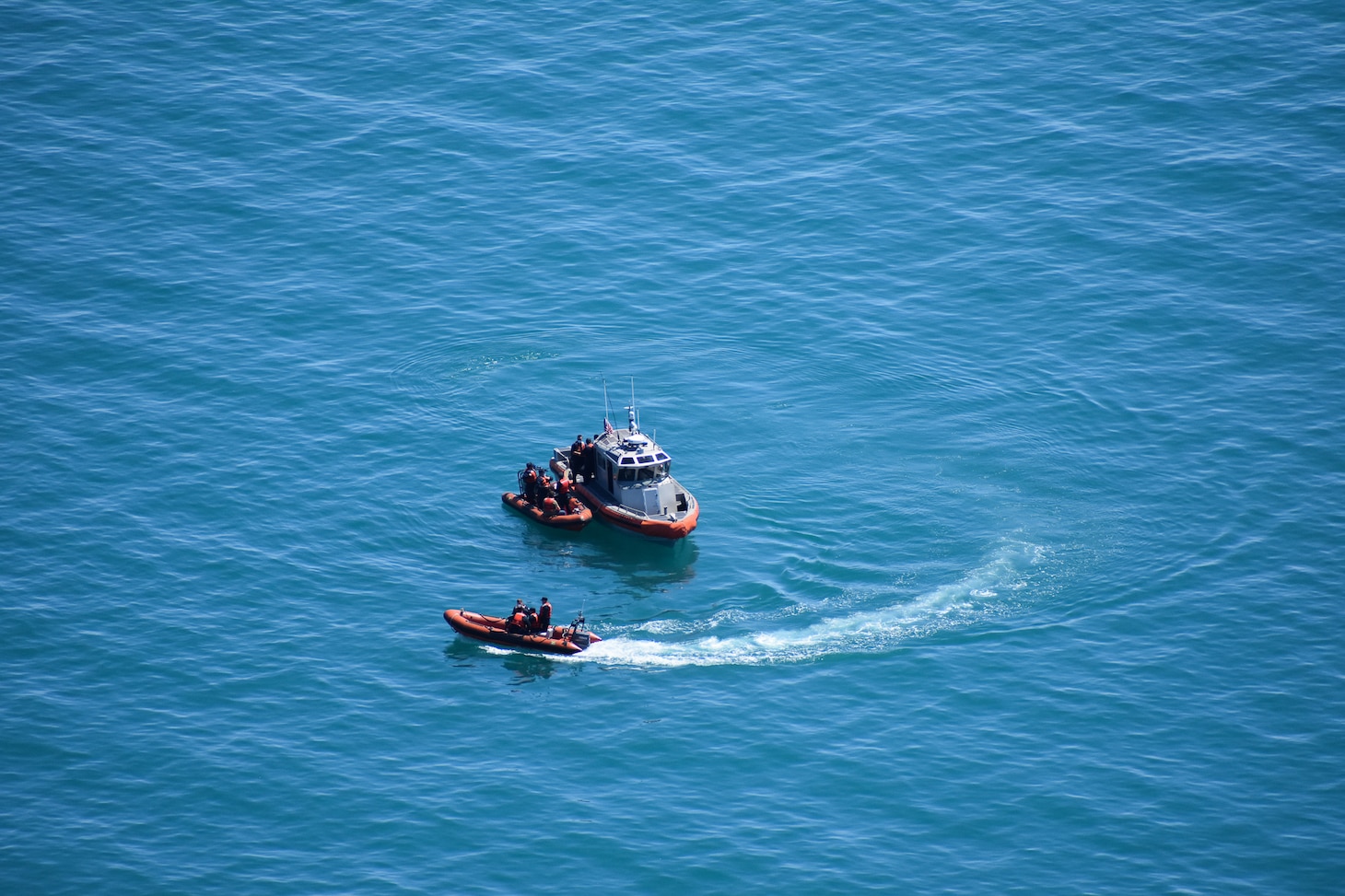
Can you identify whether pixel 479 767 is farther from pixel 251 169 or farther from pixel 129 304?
pixel 251 169

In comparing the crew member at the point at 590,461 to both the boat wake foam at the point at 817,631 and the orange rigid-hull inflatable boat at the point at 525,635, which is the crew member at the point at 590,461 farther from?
the orange rigid-hull inflatable boat at the point at 525,635

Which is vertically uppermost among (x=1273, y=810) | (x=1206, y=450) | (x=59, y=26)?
(x=59, y=26)

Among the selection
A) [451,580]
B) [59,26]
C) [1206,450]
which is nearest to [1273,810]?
[1206,450]

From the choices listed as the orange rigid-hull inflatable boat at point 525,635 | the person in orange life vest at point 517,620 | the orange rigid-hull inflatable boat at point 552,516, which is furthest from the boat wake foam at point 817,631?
the orange rigid-hull inflatable boat at point 552,516

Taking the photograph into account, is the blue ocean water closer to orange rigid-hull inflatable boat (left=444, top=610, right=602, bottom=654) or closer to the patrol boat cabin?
orange rigid-hull inflatable boat (left=444, top=610, right=602, bottom=654)

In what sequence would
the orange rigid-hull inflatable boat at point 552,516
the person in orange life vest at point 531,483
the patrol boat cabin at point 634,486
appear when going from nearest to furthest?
the patrol boat cabin at point 634,486 < the orange rigid-hull inflatable boat at point 552,516 < the person in orange life vest at point 531,483

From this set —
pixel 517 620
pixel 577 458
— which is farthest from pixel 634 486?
pixel 517 620
